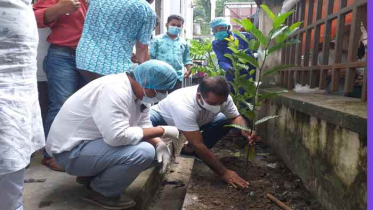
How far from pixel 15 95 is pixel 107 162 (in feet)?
2.60

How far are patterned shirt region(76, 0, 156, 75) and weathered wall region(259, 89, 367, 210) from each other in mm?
1513

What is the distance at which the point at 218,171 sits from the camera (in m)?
2.58

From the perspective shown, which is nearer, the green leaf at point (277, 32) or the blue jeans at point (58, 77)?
the green leaf at point (277, 32)

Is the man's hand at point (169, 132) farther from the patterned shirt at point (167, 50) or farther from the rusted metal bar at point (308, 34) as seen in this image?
the patterned shirt at point (167, 50)

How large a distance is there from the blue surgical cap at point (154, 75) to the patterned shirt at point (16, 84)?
0.68m

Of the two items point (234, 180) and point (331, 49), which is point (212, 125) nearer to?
point (234, 180)

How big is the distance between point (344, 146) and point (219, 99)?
1030 millimetres

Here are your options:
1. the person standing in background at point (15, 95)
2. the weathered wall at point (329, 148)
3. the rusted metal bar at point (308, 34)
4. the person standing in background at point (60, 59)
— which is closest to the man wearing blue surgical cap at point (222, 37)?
the rusted metal bar at point (308, 34)

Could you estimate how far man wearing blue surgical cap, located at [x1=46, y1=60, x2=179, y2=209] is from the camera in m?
1.90

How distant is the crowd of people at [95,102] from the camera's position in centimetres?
133

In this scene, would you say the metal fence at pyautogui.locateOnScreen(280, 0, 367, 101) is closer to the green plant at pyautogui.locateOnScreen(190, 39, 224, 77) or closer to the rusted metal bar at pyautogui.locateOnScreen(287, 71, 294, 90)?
the rusted metal bar at pyautogui.locateOnScreen(287, 71, 294, 90)

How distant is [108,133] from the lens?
6.16ft

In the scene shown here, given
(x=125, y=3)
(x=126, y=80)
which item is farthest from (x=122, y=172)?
(x=125, y=3)

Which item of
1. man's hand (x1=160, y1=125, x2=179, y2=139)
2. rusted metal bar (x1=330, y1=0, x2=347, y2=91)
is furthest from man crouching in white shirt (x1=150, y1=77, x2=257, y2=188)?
rusted metal bar (x1=330, y1=0, x2=347, y2=91)
